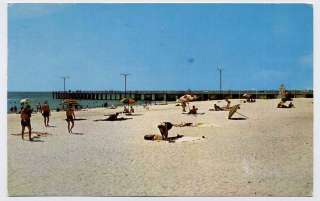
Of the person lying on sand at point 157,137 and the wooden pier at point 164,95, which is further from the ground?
the wooden pier at point 164,95

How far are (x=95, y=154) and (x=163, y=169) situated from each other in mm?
1885

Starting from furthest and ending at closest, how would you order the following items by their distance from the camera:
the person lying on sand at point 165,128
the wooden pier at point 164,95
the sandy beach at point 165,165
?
the wooden pier at point 164,95 → the person lying on sand at point 165,128 → the sandy beach at point 165,165

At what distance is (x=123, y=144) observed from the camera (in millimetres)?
10219

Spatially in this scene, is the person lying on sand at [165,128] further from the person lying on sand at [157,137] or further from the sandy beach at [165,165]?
the sandy beach at [165,165]

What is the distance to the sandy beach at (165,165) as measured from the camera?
287 inches

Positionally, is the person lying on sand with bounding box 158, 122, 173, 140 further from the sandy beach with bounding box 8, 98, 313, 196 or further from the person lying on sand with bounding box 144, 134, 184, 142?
the sandy beach with bounding box 8, 98, 313, 196

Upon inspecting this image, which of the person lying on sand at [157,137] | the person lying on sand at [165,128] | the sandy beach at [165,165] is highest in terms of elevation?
the person lying on sand at [165,128]

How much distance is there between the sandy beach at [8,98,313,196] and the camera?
23.9 ft

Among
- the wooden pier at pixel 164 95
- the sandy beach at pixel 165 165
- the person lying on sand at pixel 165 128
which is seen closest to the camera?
the sandy beach at pixel 165 165

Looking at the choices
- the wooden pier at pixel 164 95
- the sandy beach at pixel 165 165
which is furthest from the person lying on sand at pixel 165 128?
the wooden pier at pixel 164 95

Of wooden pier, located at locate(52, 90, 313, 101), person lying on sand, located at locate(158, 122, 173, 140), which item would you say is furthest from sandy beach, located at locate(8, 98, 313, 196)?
wooden pier, located at locate(52, 90, 313, 101)

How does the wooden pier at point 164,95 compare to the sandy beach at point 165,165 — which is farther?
the wooden pier at point 164,95

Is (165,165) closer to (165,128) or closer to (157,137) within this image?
(165,128)
